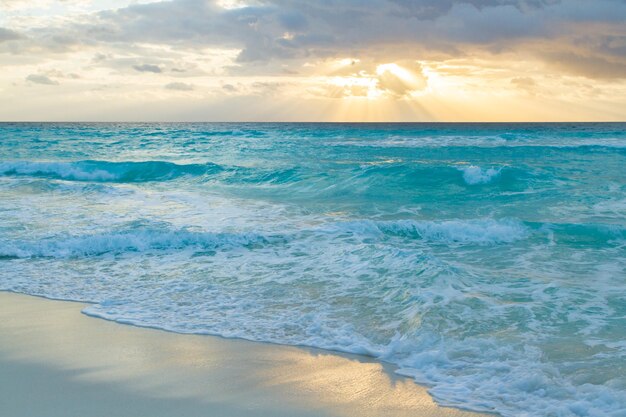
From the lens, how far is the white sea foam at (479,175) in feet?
65.0

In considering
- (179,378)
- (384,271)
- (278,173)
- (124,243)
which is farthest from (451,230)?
(278,173)

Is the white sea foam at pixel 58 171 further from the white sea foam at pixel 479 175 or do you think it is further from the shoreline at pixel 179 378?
the shoreline at pixel 179 378

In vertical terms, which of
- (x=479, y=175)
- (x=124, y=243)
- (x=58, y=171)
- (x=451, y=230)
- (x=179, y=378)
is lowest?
(x=179, y=378)

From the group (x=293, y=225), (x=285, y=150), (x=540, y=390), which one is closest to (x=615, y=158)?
(x=285, y=150)

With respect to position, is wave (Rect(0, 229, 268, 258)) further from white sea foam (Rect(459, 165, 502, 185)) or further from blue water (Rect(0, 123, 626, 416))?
white sea foam (Rect(459, 165, 502, 185))

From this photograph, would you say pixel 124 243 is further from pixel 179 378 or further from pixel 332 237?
pixel 179 378

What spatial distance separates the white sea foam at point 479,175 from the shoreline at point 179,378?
1547 cm

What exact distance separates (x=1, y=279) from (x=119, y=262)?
1.73 metres

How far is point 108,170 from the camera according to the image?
27.5 m

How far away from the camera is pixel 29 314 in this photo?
6699 millimetres

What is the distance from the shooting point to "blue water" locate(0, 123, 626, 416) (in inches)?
207

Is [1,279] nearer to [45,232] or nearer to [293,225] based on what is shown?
[45,232]

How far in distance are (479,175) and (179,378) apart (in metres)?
16.9

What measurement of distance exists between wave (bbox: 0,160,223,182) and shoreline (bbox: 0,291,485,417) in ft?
64.5
